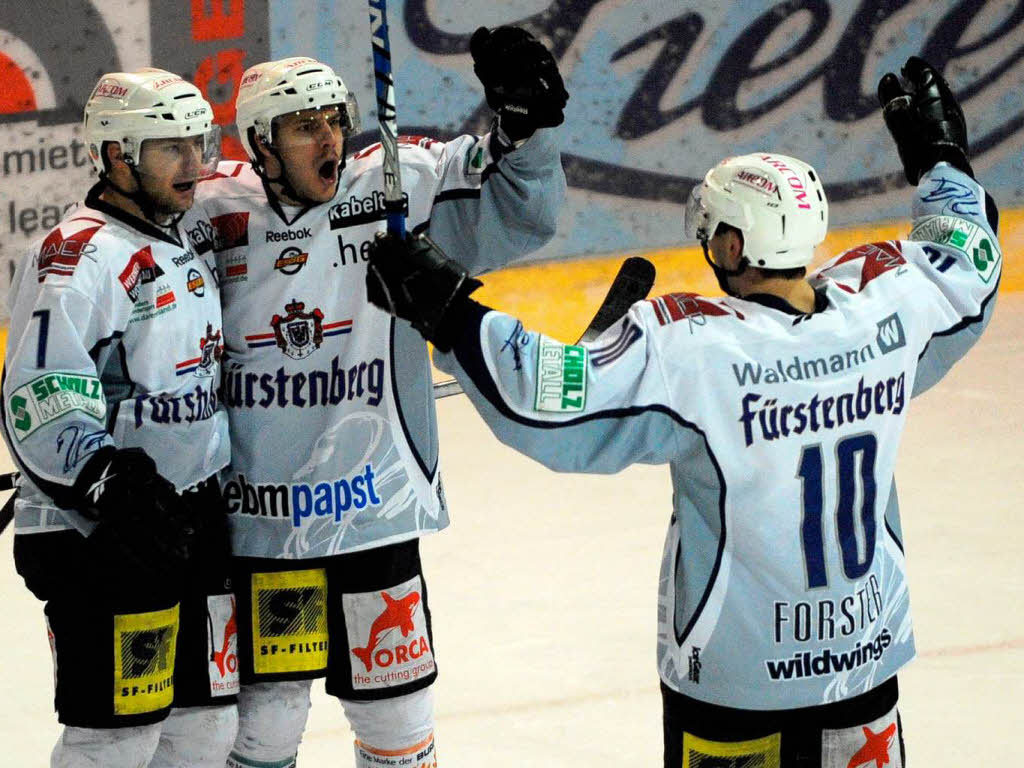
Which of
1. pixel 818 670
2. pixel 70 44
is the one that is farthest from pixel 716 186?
pixel 70 44

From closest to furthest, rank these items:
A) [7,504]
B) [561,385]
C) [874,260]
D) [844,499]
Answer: [561,385]
[844,499]
[874,260]
[7,504]

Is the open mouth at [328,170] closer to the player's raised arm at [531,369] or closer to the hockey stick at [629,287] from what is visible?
the hockey stick at [629,287]

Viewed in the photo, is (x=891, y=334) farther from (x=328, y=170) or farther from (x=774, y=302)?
(x=328, y=170)

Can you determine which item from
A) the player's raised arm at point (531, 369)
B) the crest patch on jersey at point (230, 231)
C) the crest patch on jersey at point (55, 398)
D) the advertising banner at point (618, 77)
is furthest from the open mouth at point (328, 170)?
the advertising banner at point (618, 77)

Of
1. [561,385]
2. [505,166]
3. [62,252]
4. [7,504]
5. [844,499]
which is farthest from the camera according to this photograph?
[7,504]

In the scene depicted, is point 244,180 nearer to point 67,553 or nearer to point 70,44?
point 67,553

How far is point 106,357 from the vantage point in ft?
9.41

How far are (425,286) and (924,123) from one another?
3.45 ft

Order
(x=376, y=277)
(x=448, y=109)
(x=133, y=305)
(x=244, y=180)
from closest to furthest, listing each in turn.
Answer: (x=376, y=277) → (x=133, y=305) → (x=244, y=180) → (x=448, y=109)

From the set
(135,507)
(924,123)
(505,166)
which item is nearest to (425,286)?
(135,507)

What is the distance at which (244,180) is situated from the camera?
10.6ft

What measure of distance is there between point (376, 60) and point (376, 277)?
0.37 m

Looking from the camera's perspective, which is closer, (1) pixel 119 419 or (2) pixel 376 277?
(2) pixel 376 277

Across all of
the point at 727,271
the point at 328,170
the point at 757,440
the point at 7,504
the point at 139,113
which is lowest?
the point at 7,504
